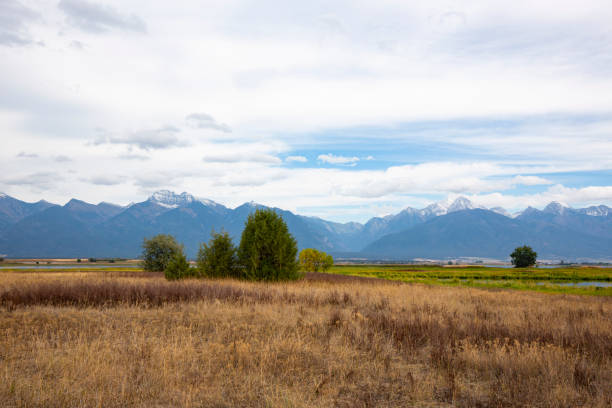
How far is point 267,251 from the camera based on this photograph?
29328 mm

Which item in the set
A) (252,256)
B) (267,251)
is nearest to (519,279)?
(267,251)

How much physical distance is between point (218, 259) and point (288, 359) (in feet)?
74.6

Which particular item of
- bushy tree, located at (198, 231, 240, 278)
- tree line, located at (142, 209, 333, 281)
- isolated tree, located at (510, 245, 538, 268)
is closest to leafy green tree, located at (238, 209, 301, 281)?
tree line, located at (142, 209, 333, 281)

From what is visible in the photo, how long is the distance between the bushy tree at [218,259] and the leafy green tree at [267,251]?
2.79ft

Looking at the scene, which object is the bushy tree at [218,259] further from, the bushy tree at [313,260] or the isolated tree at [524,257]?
the isolated tree at [524,257]

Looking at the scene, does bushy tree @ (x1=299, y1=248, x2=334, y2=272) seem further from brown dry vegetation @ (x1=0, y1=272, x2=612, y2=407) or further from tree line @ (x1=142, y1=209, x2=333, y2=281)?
brown dry vegetation @ (x1=0, y1=272, x2=612, y2=407)

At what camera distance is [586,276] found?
6956 centimetres

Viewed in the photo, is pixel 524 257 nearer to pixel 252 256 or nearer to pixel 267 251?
pixel 267 251

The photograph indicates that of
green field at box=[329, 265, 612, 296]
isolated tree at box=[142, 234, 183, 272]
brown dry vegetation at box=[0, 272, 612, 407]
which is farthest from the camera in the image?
isolated tree at box=[142, 234, 183, 272]

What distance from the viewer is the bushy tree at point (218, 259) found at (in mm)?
29859

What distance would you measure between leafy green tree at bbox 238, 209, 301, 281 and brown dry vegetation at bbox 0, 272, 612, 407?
538 inches

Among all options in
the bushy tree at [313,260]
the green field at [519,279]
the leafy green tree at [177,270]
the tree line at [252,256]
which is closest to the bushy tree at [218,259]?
the tree line at [252,256]

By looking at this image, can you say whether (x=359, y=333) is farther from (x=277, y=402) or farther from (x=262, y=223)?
(x=262, y=223)

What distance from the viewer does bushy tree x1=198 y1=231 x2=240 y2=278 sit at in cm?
Result: 2986
